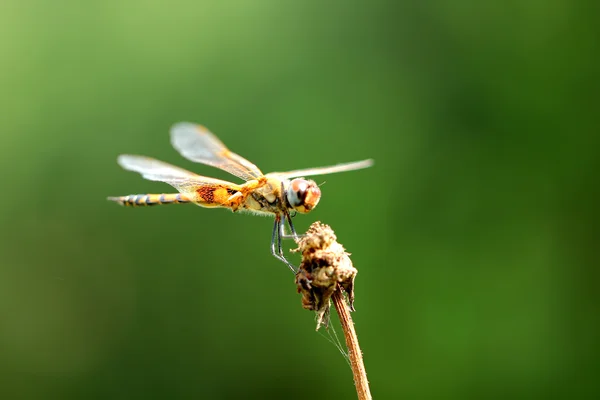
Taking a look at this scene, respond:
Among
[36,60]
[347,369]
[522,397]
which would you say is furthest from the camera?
[36,60]

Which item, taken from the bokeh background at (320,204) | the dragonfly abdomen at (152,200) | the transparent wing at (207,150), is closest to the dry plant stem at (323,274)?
the transparent wing at (207,150)

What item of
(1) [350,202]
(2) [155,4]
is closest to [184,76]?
(2) [155,4]

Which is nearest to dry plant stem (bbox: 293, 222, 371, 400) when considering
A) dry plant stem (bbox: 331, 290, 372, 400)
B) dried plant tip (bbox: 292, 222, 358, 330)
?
dried plant tip (bbox: 292, 222, 358, 330)

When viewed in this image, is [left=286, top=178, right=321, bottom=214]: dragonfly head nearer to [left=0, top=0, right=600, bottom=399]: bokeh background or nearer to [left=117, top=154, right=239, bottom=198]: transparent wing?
[left=117, top=154, right=239, bottom=198]: transparent wing

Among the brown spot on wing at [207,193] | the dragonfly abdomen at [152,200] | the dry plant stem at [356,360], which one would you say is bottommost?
the dry plant stem at [356,360]

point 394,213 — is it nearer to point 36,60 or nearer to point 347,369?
point 347,369

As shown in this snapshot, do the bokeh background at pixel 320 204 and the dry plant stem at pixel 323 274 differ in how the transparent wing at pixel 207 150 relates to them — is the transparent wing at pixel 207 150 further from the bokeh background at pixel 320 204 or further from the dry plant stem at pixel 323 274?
the bokeh background at pixel 320 204

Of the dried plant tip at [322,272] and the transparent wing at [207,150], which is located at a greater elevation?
the transparent wing at [207,150]
